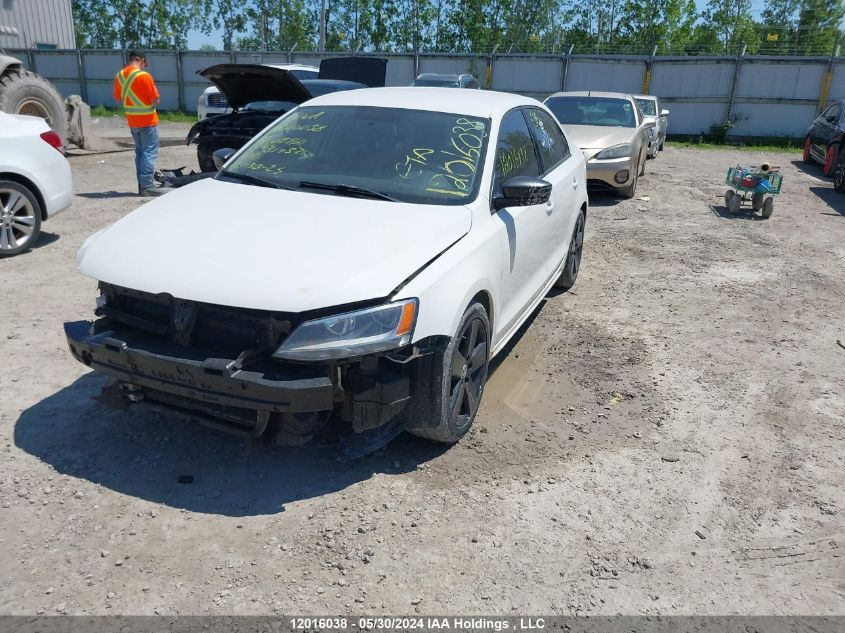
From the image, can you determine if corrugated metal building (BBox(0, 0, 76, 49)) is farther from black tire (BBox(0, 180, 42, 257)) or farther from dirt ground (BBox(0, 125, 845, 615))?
dirt ground (BBox(0, 125, 845, 615))

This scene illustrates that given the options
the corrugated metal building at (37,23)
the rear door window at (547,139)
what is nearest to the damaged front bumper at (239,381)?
the rear door window at (547,139)

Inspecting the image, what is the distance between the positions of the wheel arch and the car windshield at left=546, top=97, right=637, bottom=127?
25.5 ft

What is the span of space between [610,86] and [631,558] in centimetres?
2338

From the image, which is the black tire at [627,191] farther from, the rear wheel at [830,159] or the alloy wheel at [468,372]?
the alloy wheel at [468,372]

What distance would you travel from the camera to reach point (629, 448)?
13.0ft

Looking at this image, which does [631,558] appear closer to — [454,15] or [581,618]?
[581,618]

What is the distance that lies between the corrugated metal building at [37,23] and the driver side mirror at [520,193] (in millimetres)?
21974

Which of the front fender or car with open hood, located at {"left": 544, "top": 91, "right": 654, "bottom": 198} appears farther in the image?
the front fender

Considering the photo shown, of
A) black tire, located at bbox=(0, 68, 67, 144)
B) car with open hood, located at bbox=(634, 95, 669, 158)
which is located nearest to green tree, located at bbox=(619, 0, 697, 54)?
car with open hood, located at bbox=(634, 95, 669, 158)

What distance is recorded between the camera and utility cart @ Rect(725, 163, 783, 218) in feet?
32.4

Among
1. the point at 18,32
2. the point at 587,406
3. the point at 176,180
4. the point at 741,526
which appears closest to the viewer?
the point at 741,526

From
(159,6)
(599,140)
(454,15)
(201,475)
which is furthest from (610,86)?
(159,6)

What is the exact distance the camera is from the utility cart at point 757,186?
987 cm

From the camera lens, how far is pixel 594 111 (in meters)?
11.8
